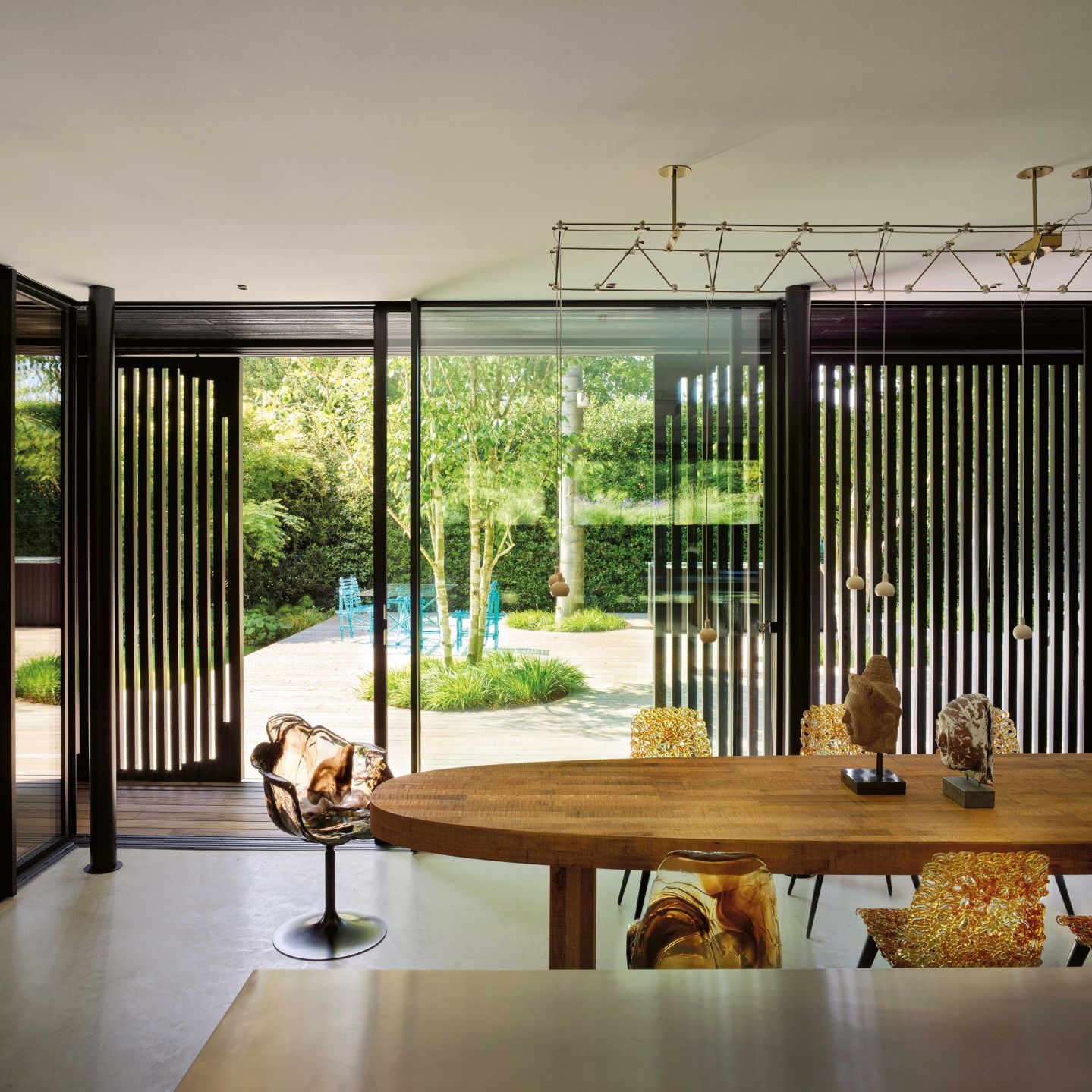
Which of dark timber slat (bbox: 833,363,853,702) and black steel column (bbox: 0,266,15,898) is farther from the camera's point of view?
dark timber slat (bbox: 833,363,853,702)

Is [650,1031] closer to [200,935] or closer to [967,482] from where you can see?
[200,935]

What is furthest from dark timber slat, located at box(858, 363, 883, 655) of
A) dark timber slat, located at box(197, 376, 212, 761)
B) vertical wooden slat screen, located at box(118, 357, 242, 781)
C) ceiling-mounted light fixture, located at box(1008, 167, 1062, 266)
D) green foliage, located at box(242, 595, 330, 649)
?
green foliage, located at box(242, 595, 330, 649)

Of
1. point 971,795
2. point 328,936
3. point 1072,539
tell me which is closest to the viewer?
point 971,795

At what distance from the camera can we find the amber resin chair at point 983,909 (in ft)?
6.85

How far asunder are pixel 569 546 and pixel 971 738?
2.20 meters

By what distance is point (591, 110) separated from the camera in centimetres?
237

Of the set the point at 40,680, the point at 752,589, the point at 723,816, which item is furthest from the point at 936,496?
the point at 40,680

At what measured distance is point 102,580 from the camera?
413cm

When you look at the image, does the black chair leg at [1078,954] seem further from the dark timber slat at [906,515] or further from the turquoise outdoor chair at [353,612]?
the turquoise outdoor chair at [353,612]

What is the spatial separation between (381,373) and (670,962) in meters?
3.44

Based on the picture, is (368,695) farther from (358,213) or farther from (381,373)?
(358,213)

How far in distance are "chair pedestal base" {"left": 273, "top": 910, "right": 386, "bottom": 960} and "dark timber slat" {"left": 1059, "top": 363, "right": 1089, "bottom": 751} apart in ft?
12.5

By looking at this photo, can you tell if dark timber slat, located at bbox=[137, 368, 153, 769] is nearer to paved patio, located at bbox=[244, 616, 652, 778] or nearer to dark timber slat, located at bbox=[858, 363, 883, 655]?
paved patio, located at bbox=[244, 616, 652, 778]

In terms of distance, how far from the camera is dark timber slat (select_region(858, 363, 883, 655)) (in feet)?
15.7
